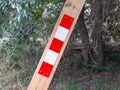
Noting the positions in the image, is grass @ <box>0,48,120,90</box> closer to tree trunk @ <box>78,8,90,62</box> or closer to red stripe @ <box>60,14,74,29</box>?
tree trunk @ <box>78,8,90,62</box>

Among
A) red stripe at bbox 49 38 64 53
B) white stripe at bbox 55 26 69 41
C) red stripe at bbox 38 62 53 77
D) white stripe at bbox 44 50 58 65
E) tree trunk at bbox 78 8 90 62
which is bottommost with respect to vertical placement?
red stripe at bbox 38 62 53 77

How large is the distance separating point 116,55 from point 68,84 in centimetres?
131

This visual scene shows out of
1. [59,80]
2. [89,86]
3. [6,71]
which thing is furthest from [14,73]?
[89,86]

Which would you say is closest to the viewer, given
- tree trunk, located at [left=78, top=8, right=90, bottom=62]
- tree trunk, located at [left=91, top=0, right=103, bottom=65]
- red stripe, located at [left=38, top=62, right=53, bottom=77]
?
red stripe, located at [left=38, top=62, right=53, bottom=77]

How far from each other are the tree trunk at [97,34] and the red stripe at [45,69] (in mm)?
2358

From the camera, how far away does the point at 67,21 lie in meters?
1.84

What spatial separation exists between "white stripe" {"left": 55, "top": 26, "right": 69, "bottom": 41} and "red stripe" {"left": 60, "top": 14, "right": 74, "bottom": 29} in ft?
0.09

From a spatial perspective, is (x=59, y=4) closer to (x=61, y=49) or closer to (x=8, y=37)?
(x=8, y=37)

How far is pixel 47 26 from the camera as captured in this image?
439 centimetres

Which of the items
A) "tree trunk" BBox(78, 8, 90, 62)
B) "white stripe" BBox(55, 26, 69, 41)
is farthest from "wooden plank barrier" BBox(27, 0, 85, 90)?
"tree trunk" BBox(78, 8, 90, 62)

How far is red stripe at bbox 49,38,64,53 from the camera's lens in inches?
70.7

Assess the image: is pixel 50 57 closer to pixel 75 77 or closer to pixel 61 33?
pixel 61 33

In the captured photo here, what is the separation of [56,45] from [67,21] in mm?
198

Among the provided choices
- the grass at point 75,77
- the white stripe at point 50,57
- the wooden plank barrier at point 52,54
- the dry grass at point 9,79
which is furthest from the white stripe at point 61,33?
the dry grass at point 9,79
